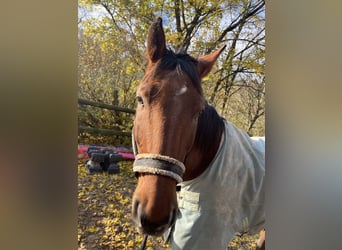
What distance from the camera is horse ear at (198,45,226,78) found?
0.94 metres

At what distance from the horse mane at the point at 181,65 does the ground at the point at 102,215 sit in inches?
13.1

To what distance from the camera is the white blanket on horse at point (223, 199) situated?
3.09ft

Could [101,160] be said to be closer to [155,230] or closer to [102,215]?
[102,215]

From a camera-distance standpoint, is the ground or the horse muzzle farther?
the ground

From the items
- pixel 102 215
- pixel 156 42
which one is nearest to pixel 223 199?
pixel 102 215

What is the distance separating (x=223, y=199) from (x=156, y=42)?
53cm

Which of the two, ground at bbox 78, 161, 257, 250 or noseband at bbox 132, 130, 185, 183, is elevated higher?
noseband at bbox 132, 130, 185, 183

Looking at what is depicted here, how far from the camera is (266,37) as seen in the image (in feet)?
2.95

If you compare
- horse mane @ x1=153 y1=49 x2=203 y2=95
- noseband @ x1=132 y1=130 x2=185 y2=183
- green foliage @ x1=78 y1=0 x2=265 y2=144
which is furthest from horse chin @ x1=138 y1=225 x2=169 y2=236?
horse mane @ x1=153 y1=49 x2=203 y2=95

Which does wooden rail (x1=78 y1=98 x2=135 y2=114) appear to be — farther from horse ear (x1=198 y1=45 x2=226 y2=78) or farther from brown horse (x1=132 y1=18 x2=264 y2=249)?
horse ear (x1=198 y1=45 x2=226 y2=78)

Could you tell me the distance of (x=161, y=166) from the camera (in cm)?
85
